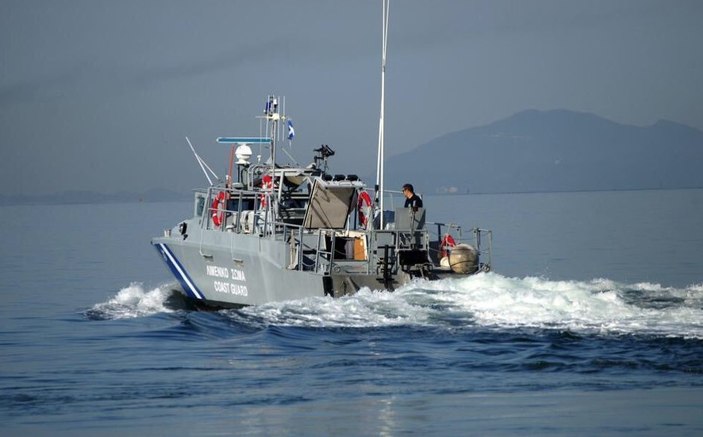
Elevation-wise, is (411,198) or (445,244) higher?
(411,198)

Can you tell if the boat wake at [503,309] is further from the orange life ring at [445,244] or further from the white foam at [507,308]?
the orange life ring at [445,244]

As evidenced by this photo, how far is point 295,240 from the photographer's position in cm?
2275

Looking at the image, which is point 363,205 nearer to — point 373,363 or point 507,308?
point 507,308

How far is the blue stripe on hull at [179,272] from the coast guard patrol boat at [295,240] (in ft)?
0.09

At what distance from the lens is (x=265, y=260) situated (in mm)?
22609

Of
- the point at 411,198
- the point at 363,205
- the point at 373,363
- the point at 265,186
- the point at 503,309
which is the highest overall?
the point at 265,186

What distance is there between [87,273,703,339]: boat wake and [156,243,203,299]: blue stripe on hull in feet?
9.71

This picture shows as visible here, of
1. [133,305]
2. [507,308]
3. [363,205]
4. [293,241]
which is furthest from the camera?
[133,305]

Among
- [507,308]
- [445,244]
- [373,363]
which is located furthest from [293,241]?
[373,363]

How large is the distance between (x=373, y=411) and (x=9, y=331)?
11691 mm

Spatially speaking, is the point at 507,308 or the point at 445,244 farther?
the point at 445,244

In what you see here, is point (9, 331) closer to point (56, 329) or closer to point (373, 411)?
point (56, 329)

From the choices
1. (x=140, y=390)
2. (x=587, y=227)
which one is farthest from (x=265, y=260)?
(x=587, y=227)

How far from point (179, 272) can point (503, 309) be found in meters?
9.08
